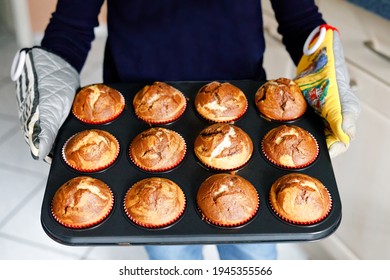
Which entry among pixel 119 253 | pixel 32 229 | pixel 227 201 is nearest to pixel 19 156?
pixel 32 229

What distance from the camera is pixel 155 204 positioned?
109 cm

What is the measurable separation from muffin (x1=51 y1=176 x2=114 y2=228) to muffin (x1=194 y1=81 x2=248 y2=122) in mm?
334

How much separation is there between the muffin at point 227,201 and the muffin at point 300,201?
53mm

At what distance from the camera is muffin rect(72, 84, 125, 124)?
1.27 m

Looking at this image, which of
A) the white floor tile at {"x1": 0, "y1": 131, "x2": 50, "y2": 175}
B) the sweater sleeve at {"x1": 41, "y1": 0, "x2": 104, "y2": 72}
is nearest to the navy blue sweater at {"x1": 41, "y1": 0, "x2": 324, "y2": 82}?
the sweater sleeve at {"x1": 41, "y1": 0, "x2": 104, "y2": 72}

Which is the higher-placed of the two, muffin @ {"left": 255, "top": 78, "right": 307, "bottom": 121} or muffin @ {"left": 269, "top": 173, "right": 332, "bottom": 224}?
muffin @ {"left": 255, "top": 78, "right": 307, "bottom": 121}

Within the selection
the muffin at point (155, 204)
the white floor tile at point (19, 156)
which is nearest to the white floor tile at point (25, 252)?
the white floor tile at point (19, 156)

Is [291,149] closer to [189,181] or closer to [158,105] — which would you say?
[189,181]

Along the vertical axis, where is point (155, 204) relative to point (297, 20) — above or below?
below

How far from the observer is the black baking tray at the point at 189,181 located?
1057 mm

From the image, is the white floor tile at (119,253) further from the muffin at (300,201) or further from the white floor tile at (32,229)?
the muffin at (300,201)

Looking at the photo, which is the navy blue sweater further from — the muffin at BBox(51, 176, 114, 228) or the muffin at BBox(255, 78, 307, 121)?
the muffin at BBox(51, 176, 114, 228)

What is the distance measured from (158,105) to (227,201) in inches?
12.8

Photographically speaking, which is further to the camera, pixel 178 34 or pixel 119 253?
pixel 119 253
